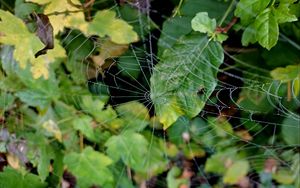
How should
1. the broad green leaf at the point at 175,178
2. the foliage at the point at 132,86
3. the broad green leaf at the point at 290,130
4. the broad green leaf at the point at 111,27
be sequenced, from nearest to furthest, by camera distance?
the foliage at the point at 132,86
the broad green leaf at the point at 111,27
the broad green leaf at the point at 290,130
the broad green leaf at the point at 175,178

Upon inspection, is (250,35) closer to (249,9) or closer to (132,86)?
(249,9)

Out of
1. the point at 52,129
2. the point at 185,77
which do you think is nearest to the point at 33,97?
the point at 52,129

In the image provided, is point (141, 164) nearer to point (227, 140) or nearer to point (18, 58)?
point (227, 140)

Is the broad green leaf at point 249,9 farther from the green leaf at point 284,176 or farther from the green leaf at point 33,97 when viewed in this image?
the green leaf at point 284,176

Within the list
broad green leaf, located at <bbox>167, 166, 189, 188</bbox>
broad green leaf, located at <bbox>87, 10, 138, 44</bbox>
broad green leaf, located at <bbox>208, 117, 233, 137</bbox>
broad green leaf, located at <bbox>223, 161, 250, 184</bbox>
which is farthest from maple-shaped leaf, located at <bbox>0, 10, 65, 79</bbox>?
broad green leaf, located at <bbox>223, 161, 250, 184</bbox>

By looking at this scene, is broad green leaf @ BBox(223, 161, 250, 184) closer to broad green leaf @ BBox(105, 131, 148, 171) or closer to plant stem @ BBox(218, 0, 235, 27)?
broad green leaf @ BBox(105, 131, 148, 171)

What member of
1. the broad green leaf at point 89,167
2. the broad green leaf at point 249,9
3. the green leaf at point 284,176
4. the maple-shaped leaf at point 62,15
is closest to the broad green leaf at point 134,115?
the broad green leaf at point 89,167
